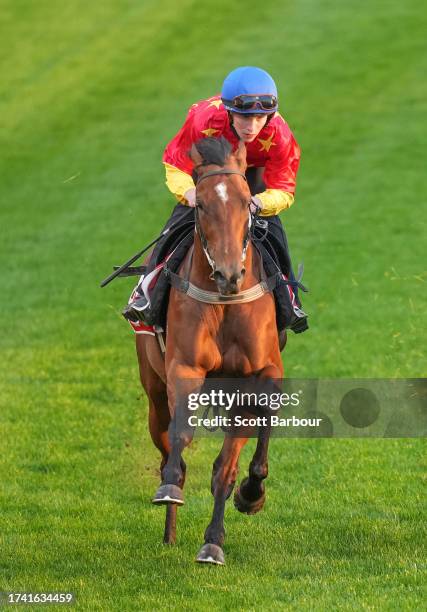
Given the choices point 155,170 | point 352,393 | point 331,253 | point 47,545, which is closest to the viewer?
point 47,545

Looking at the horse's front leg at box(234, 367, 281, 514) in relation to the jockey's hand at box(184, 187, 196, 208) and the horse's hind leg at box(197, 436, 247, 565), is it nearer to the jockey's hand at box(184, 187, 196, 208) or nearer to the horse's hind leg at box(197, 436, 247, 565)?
Result: the horse's hind leg at box(197, 436, 247, 565)

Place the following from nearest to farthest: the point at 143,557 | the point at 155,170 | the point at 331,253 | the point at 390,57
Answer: the point at 143,557 < the point at 331,253 < the point at 155,170 < the point at 390,57

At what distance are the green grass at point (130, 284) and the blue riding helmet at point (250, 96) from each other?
3.02 m

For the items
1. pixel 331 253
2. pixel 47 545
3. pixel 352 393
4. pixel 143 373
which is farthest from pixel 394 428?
pixel 331 253

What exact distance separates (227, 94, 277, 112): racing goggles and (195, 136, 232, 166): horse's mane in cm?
42

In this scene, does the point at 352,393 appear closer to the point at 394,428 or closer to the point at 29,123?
the point at 394,428

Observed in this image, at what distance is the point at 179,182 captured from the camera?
8.66 m

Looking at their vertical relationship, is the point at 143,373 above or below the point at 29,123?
above

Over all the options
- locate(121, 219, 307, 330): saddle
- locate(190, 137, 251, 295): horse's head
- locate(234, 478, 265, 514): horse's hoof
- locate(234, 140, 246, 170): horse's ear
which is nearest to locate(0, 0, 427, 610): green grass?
locate(234, 478, 265, 514): horse's hoof

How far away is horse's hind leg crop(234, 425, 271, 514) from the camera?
27.5 ft

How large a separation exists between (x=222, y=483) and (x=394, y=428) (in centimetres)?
501

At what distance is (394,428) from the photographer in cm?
1288

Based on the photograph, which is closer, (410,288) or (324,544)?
(324,544)

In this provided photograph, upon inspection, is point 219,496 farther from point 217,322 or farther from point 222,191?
point 222,191
